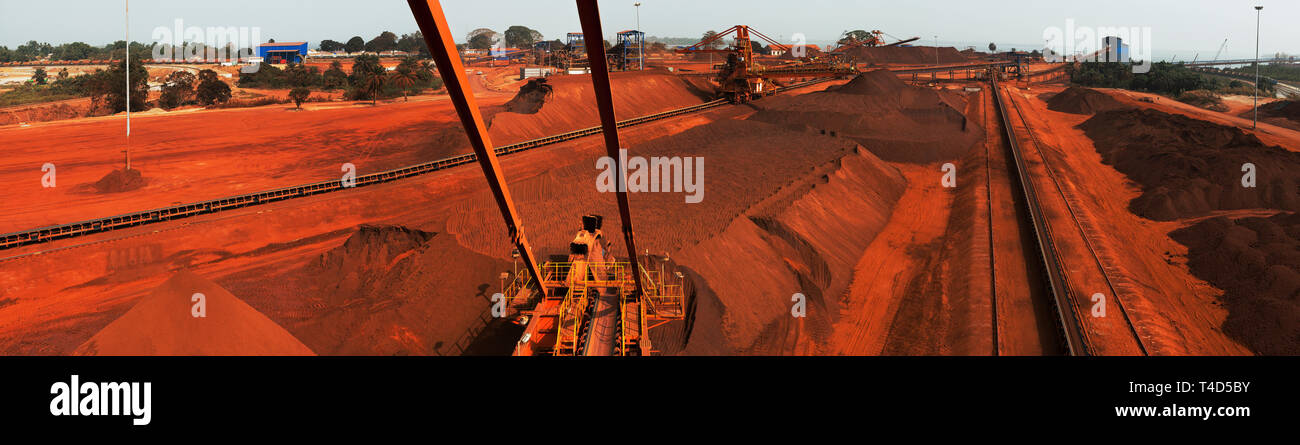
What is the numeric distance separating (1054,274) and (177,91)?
7648 centimetres

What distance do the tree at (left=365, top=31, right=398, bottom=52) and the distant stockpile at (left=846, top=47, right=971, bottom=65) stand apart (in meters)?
108

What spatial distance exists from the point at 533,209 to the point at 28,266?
16.9 m

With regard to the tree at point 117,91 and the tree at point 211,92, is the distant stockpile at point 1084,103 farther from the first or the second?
the tree at point 117,91

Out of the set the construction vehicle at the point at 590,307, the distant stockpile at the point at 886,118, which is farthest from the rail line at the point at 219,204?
the distant stockpile at the point at 886,118

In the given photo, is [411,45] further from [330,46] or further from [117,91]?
[117,91]

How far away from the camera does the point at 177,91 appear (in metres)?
63.3


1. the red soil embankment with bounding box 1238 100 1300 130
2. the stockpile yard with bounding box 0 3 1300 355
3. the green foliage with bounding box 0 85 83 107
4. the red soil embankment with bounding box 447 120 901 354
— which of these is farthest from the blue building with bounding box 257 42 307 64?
the red soil embankment with bounding box 1238 100 1300 130

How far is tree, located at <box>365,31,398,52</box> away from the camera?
5891 inches

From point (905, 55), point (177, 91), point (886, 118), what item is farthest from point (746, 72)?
point (905, 55)

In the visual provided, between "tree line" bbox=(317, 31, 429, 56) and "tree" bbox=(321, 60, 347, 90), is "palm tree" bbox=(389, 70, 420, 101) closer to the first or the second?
"tree" bbox=(321, 60, 347, 90)

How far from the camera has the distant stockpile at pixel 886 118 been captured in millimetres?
44250

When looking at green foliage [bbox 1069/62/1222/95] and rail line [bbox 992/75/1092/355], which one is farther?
green foliage [bbox 1069/62/1222/95]

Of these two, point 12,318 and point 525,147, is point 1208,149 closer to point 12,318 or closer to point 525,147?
point 525,147

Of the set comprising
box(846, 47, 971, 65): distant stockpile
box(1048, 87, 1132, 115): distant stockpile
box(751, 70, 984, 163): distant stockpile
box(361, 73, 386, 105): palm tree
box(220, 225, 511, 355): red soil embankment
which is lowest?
box(220, 225, 511, 355): red soil embankment
